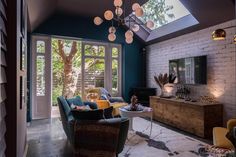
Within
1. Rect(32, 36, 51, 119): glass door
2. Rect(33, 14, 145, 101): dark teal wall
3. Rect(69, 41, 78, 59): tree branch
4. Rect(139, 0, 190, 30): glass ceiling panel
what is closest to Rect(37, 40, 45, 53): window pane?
Rect(32, 36, 51, 119): glass door

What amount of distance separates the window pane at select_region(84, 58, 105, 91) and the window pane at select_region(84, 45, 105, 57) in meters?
0.21

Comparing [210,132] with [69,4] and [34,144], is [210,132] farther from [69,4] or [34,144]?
[69,4]

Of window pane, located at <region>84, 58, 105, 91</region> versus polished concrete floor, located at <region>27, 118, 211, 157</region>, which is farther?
window pane, located at <region>84, 58, 105, 91</region>

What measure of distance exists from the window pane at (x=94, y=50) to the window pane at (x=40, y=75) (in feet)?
5.05

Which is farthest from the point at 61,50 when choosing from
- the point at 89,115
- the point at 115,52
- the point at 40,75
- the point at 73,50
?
the point at 89,115

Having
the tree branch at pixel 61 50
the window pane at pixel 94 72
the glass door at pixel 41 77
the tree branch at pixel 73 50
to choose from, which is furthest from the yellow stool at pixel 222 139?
the tree branch at pixel 61 50

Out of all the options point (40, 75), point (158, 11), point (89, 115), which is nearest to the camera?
point (89, 115)

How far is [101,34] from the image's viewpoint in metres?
6.54

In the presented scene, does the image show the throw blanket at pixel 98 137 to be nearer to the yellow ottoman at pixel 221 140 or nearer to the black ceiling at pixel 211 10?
the yellow ottoman at pixel 221 140

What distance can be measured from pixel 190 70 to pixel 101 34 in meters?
3.19

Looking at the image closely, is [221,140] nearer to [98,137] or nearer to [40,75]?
[98,137]

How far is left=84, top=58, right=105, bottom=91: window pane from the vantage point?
22.2ft

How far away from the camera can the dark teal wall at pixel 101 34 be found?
19.2ft

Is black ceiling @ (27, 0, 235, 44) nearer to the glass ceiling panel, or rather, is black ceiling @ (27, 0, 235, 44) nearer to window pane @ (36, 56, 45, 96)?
the glass ceiling panel
